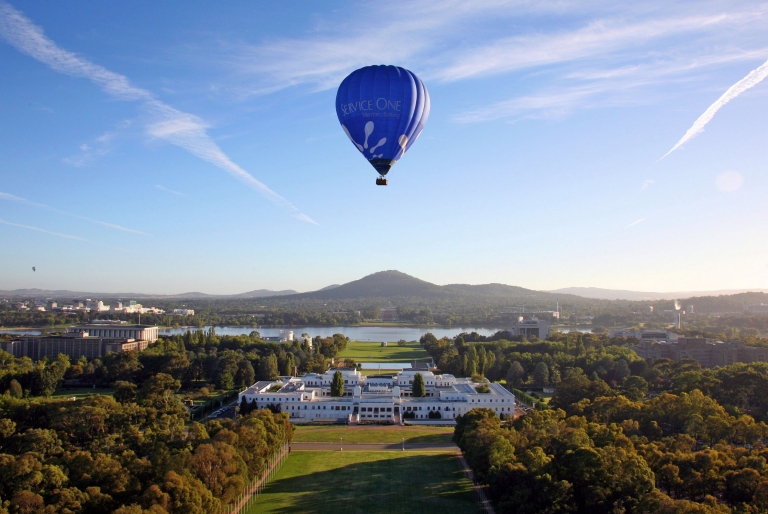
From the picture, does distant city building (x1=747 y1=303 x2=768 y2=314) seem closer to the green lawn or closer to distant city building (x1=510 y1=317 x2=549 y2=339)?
distant city building (x1=510 y1=317 x2=549 y2=339)

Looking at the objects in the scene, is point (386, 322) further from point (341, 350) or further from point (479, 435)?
point (479, 435)

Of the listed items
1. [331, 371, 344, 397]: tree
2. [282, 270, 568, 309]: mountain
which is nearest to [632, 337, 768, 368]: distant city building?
[331, 371, 344, 397]: tree

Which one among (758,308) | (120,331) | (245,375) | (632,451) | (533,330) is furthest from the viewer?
(758,308)

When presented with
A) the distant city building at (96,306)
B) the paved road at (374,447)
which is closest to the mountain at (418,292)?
the distant city building at (96,306)

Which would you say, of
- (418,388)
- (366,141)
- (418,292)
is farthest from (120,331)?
(418,292)

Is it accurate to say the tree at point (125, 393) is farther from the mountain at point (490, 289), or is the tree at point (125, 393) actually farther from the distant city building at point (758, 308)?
the mountain at point (490, 289)

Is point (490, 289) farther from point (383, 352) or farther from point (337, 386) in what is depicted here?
point (337, 386)

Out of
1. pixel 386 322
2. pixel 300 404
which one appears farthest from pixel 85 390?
pixel 386 322
